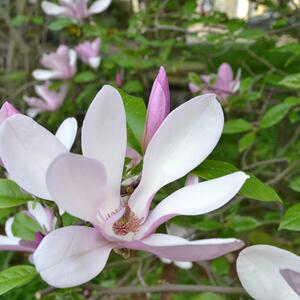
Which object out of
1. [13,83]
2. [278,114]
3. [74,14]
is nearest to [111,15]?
[13,83]

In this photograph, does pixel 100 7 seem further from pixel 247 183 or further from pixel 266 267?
pixel 266 267

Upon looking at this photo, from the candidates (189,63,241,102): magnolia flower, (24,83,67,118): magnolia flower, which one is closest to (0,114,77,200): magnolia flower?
(189,63,241,102): magnolia flower

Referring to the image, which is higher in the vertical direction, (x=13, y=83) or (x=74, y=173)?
(x=74, y=173)

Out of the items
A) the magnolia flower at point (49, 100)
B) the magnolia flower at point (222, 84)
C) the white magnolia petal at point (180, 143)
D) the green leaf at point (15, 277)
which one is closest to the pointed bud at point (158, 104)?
the white magnolia petal at point (180, 143)

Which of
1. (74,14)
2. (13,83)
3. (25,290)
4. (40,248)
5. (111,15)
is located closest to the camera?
(40,248)

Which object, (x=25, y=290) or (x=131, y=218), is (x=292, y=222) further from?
(x=25, y=290)

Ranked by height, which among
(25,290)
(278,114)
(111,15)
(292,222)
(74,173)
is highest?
(74,173)

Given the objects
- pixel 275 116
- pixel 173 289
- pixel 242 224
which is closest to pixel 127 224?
pixel 173 289

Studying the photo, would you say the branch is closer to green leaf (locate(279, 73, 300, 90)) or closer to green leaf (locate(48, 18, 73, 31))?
green leaf (locate(279, 73, 300, 90))
